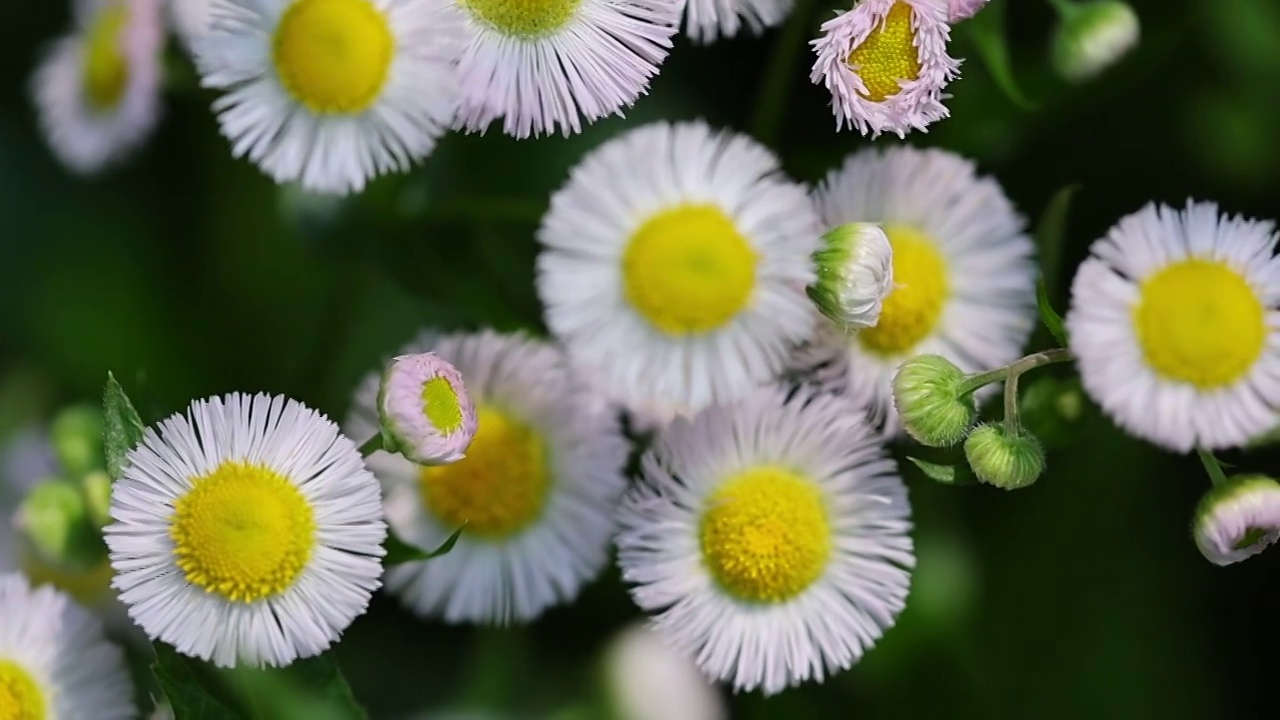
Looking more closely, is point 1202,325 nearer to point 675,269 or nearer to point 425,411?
point 675,269

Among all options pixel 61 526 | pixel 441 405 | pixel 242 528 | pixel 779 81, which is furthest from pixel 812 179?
pixel 61 526

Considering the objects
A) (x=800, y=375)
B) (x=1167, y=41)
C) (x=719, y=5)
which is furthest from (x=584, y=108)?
(x=1167, y=41)

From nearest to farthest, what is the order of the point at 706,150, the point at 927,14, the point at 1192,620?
the point at 927,14, the point at 706,150, the point at 1192,620

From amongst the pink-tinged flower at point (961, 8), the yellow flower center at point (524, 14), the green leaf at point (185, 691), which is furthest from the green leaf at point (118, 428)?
the pink-tinged flower at point (961, 8)

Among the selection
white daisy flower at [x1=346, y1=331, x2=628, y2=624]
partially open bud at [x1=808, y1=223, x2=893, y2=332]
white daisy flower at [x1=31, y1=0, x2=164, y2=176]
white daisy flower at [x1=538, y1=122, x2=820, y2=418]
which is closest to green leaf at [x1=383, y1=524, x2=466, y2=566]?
white daisy flower at [x1=346, y1=331, x2=628, y2=624]

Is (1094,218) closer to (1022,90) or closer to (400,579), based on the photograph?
(1022,90)

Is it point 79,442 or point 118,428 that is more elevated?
point 118,428

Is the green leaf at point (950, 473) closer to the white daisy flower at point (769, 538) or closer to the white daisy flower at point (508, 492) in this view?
the white daisy flower at point (769, 538)
